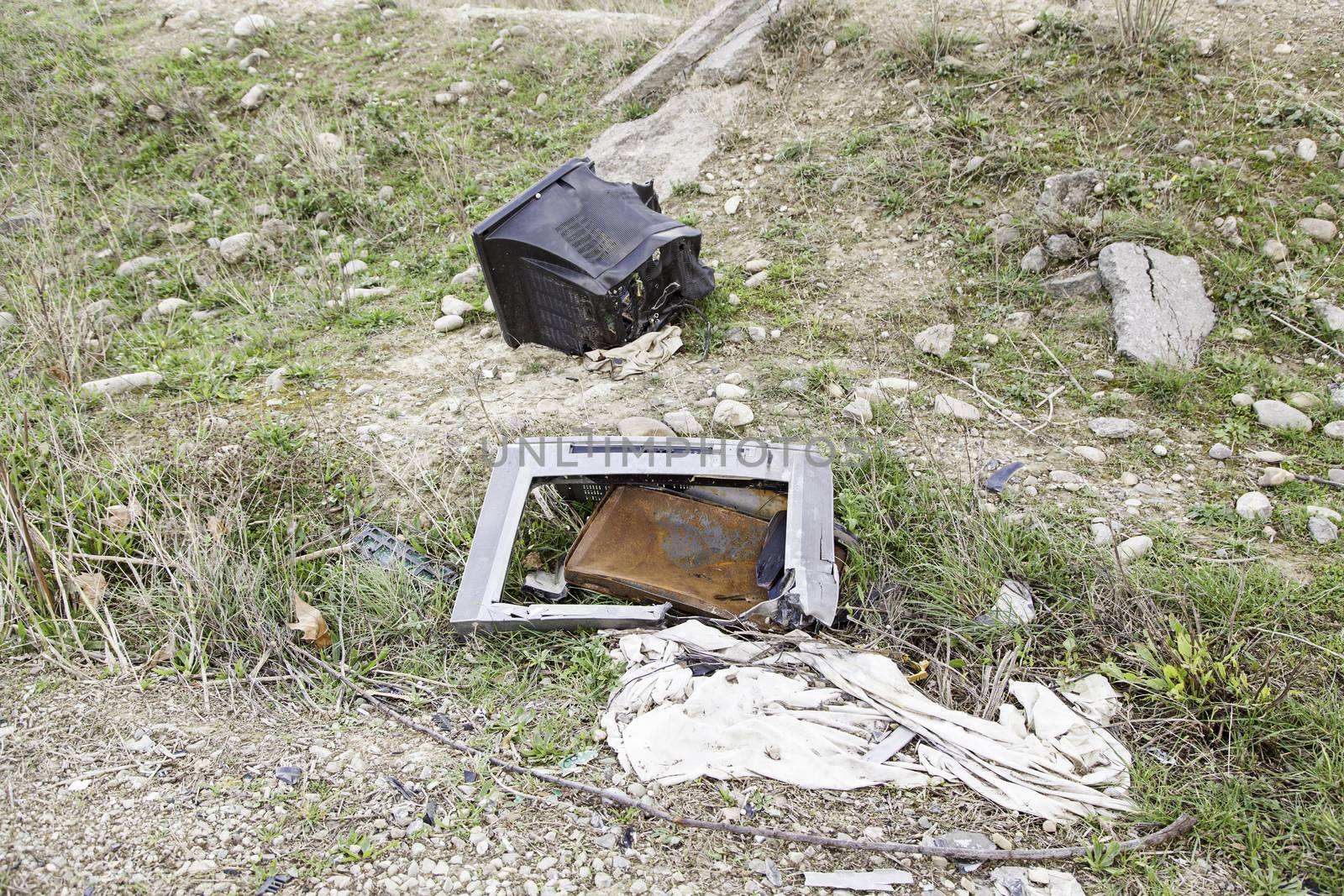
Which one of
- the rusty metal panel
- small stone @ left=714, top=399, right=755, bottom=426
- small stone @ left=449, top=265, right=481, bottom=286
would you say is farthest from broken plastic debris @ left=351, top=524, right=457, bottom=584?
small stone @ left=449, top=265, right=481, bottom=286

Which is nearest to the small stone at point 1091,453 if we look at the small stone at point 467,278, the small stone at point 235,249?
the small stone at point 467,278

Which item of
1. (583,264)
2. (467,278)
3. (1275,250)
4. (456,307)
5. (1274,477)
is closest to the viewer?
(1274,477)

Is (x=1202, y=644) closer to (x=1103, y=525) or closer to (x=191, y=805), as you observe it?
(x=1103, y=525)

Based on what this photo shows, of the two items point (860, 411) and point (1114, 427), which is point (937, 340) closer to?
point (860, 411)

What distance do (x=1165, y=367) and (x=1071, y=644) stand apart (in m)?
1.57

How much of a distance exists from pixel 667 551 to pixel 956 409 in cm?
127

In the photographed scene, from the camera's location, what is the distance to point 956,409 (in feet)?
10.8

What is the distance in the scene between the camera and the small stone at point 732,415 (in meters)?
3.25

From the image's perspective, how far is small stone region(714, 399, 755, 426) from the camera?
128 inches

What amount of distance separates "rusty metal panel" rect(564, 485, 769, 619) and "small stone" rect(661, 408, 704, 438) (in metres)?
0.42

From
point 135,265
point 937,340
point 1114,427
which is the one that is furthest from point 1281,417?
point 135,265

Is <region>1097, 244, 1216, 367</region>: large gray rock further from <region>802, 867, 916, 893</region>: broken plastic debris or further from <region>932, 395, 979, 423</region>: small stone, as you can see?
<region>802, 867, 916, 893</region>: broken plastic debris

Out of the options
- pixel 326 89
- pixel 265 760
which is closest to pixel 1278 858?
pixel 265 760

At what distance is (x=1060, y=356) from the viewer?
353 centimetres
